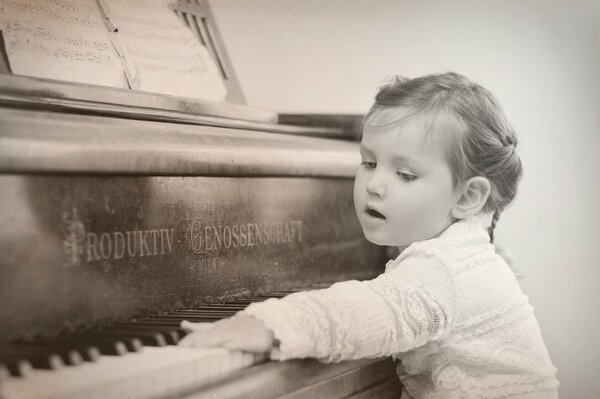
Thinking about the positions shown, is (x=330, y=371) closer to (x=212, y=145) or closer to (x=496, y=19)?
(x=212, y=145)

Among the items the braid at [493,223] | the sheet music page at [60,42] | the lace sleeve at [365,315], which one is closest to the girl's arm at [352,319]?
the lace sleeve at [365,315]

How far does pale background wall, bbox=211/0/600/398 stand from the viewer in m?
1.21

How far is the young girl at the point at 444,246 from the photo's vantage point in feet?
3.32

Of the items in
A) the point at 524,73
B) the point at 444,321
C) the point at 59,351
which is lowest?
the point at 444,321

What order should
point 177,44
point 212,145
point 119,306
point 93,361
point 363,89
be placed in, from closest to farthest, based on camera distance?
point 93,361 < point 119,306 < point 212,145 < point 177,44 < point 363,89

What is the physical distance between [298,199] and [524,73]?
18.2 inches

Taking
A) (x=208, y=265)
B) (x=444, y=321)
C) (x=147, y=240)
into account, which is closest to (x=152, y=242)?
(x=147, y=240)

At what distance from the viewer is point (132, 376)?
2.20ft

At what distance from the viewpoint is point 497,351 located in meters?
1.08

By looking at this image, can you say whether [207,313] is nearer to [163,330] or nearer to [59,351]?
[163,330]

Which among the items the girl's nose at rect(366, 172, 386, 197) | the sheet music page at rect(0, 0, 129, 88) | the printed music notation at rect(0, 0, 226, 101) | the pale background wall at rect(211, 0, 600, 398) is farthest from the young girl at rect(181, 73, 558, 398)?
the sheet music page at rect(0, 0, 129, 88)

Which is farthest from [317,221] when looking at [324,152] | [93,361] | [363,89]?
[93,361]

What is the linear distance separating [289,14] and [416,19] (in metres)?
0.24

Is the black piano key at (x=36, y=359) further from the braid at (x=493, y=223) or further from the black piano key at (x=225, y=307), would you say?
the braid at (x=493, y=223)
